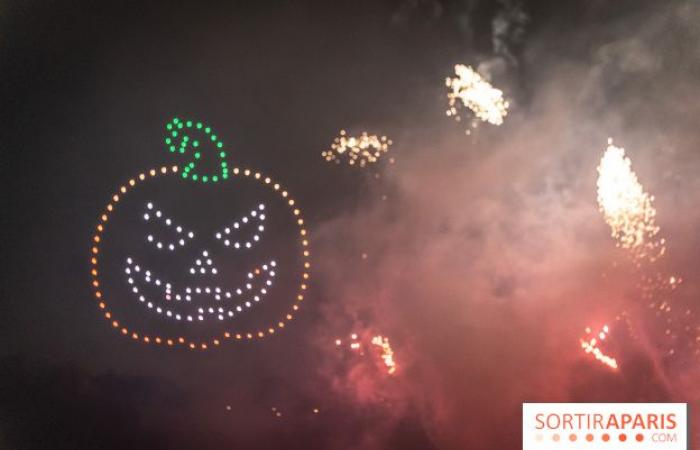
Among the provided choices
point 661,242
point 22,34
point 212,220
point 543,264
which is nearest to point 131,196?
point 212,220

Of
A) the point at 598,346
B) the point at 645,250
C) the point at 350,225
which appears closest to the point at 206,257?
the point at 350,225

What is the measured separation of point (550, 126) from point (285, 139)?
89 centimetres

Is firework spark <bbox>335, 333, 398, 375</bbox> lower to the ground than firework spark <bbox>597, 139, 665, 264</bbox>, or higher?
lower

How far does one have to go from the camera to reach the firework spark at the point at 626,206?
2.41 m

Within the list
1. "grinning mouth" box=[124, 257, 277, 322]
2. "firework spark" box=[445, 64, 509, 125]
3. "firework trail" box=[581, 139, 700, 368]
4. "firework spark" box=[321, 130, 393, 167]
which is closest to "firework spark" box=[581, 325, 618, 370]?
"firework trail" box=[581, 139, 700, 368]

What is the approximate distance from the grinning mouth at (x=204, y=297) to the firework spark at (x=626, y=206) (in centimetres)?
114

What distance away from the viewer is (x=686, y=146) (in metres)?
2.41

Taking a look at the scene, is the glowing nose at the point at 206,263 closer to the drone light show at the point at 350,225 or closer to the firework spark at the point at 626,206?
the drone light show at the point at 350,225

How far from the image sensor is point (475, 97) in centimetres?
242

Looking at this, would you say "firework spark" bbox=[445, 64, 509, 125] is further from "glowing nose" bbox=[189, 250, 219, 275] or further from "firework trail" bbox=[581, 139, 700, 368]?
"glowing nose" bbox=[189, 250, 219, 275]

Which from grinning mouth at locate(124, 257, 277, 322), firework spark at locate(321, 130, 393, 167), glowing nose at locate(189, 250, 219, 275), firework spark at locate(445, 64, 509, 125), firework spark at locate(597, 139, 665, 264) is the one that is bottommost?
grinning mouth at locate(124, 257, 277, 322)

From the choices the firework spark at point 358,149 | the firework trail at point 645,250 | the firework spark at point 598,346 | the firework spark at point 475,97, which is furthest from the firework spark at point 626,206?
the firework spark at point 358,149

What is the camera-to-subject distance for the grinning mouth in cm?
249

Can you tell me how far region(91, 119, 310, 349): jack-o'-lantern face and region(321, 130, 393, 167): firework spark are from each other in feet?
0.73
